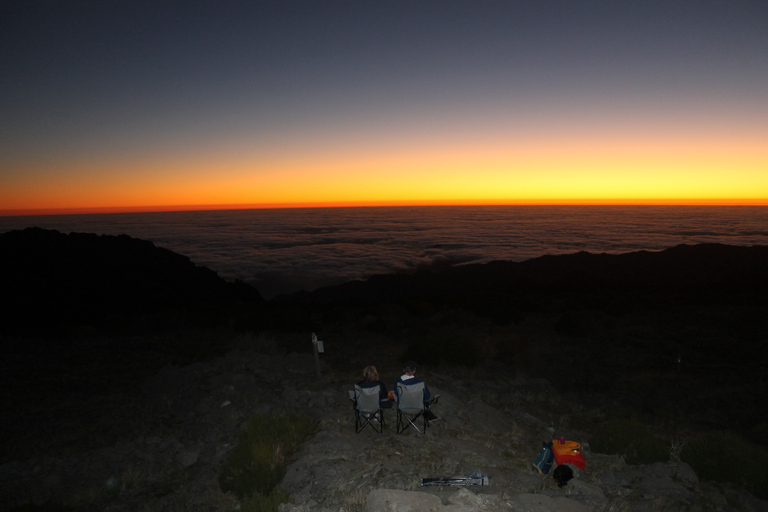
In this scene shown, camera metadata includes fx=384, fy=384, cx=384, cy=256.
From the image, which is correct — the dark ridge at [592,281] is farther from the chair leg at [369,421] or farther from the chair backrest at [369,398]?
the chair backrest at [369,398]

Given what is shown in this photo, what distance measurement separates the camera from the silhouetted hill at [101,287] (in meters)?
18.1

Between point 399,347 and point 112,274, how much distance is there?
2170cm

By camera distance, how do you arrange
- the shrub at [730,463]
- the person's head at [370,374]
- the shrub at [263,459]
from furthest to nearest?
the person's head at [370,374], the shrub at [730,463], the shrub at [263,459]

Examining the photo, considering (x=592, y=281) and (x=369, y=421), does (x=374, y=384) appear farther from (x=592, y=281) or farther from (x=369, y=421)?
(x=592, y=281)

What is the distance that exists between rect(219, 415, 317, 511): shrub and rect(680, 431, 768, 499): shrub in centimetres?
574

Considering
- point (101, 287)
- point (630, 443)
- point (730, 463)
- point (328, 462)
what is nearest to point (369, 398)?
point (328, 462)

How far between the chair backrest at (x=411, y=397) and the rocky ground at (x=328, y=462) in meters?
0.50

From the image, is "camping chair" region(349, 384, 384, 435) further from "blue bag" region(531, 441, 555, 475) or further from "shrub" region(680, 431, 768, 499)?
"shrub" region(680, 431, 768, 499)

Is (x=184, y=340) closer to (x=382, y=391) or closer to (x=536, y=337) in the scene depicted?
(x=382, y=391)

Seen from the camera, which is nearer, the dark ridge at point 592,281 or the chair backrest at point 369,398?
the chair backrest at point 369,398

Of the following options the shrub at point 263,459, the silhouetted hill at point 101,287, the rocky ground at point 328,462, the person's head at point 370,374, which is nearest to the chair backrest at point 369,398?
the person's head at point 370,374

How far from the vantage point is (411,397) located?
18.6 ft

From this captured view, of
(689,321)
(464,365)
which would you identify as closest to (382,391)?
(464,365)

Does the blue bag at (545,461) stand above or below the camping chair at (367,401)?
A: below
